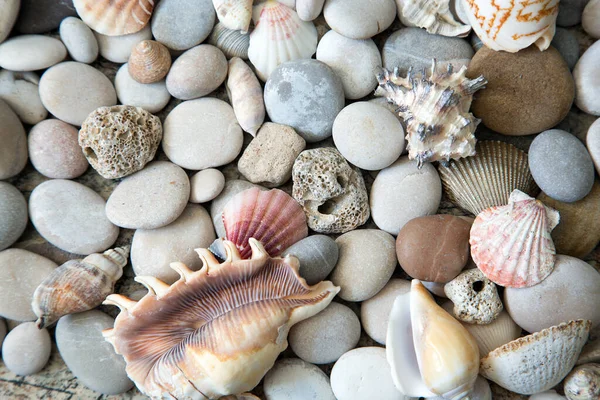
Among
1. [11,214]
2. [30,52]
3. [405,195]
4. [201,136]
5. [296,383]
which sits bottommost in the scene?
[296,383]

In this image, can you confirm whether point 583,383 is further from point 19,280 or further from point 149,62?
point 19,280

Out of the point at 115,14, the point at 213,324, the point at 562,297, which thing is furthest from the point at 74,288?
the point at 562,297

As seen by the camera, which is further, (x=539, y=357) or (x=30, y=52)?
(x=30, y=52)

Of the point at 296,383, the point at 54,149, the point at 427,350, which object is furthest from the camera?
the point at 54,149

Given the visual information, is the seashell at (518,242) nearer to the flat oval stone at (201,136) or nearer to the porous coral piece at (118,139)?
the flat oval stone at (201,136)

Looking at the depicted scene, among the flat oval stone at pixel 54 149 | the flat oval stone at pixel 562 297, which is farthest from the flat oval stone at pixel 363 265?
the flat oval stone at pixel 54 149

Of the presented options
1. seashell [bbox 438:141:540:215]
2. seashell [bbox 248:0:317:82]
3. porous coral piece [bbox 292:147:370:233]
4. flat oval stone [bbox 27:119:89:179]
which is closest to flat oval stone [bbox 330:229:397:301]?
porous coral piece [bbox 292:147:370:233]

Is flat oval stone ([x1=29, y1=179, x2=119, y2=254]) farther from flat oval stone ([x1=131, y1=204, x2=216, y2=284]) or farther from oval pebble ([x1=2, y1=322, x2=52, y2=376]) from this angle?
oval pebble ([x1=2, y1=322, x2=52, y2=376])
